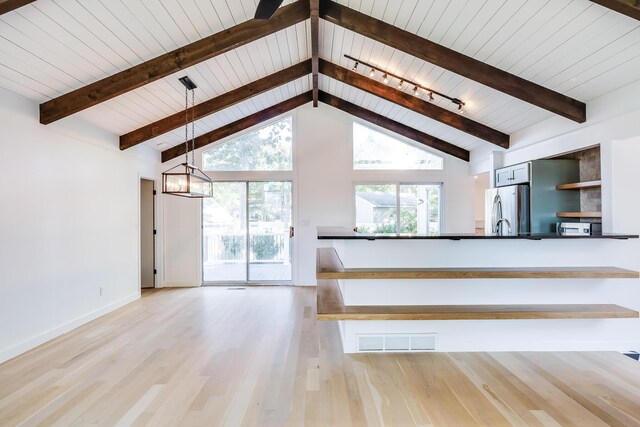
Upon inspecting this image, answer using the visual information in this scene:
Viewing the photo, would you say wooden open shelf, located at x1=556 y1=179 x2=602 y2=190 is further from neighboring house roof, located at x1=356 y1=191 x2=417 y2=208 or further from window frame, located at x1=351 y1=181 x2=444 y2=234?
neighboring house roof, located at x1=356 y1=191 x2=417 y2=208

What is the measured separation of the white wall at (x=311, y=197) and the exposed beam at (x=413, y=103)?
1.40 metres

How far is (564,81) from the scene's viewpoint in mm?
3277

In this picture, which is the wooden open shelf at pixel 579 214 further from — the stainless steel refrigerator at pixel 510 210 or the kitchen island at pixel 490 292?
the kitchen island at pixel 490 292

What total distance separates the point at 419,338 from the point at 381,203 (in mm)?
3509

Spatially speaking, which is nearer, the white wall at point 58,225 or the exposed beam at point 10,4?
the exposed beam at point 10,4

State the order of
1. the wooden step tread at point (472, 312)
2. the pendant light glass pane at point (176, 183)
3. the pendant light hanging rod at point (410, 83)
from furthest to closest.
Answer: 1. the pendant light hanging rod at point (410, 83)
2. the pendant light glass pane at point (176, 183)
3. the wooden step tread at point (472, 312)

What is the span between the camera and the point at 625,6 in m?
2.17

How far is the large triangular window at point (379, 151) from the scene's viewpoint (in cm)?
635

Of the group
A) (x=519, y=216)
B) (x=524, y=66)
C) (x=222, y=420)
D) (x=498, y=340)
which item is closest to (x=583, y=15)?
(x=524, y=66)

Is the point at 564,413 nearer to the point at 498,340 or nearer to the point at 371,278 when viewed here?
the point at 498,340

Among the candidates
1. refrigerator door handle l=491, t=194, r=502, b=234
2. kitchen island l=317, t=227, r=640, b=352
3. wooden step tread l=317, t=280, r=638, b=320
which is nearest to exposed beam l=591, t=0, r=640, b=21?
kitchen island l=317, t=227, r=640, b=352

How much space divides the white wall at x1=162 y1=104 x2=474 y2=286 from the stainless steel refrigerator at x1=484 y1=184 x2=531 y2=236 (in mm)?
1512

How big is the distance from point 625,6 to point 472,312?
2.45 m

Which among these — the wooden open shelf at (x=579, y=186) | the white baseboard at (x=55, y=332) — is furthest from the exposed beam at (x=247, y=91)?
the wooden open shelf at (x=579, y=186)
